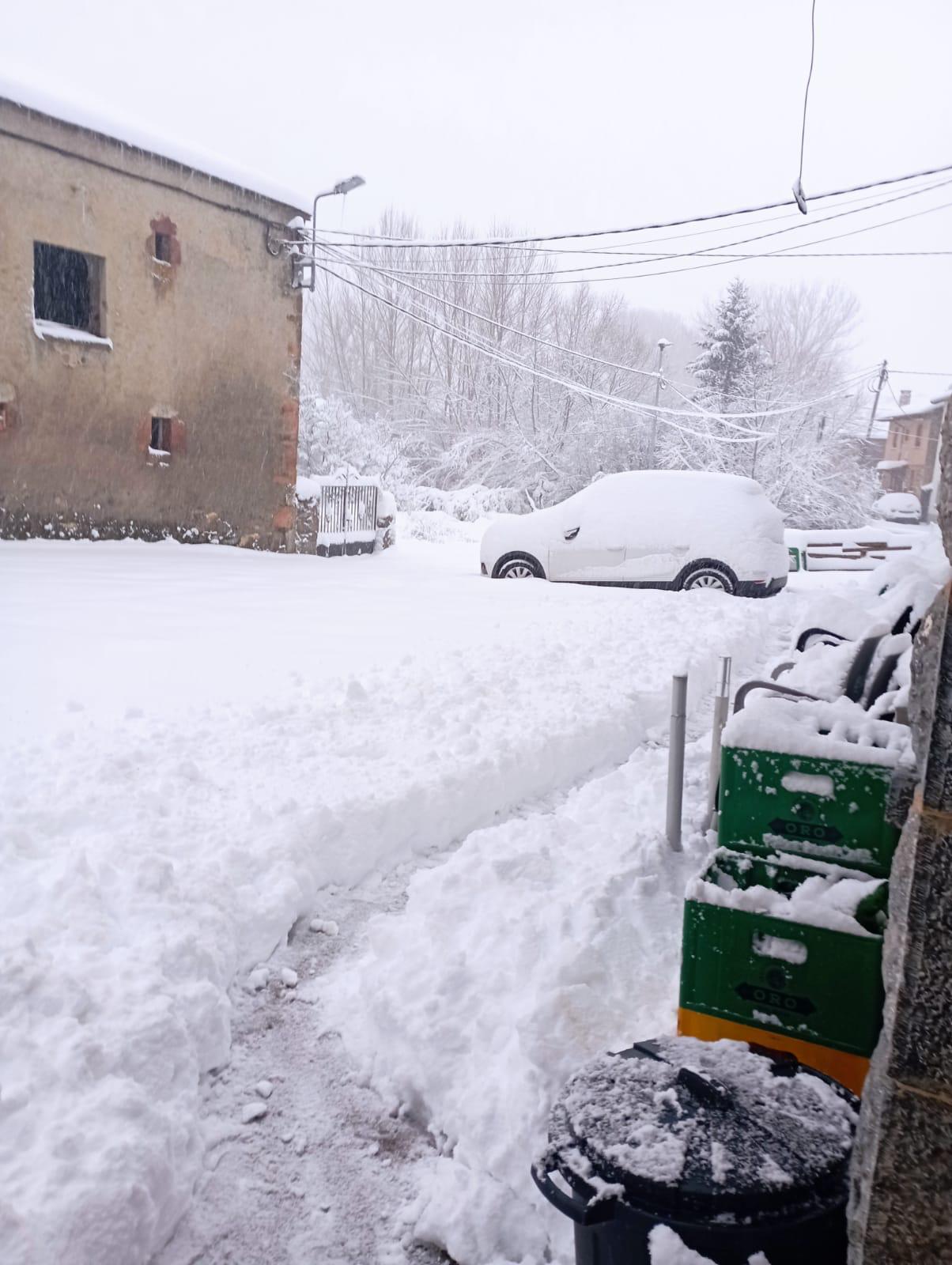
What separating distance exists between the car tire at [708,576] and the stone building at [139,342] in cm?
778

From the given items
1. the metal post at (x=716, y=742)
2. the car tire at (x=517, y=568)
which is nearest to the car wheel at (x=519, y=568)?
the car tire at (x=517, y=568)

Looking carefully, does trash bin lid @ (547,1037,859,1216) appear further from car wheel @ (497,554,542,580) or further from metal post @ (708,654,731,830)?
car wheel @ (497,554,542,580)

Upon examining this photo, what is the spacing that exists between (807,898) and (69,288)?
15766mm

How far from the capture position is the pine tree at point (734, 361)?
3080cm

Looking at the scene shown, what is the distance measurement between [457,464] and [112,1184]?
30963mm

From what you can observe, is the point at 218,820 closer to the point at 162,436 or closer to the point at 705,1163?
the point at 705,1163

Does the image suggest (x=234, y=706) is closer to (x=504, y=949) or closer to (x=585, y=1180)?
(x=504, y=949)

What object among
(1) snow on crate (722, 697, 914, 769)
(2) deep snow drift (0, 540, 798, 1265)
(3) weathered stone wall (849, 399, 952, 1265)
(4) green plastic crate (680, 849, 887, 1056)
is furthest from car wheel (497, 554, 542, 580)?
(3) weathered stone wall (849, 399, 952, 1265)

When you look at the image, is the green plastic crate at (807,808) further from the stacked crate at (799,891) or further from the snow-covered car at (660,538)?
the snow-covered car at (660,538)

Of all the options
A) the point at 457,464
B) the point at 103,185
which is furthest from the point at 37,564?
the point at 457,464

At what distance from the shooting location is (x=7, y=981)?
2740 mm

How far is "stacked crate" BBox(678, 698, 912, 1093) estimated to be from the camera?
2.32m

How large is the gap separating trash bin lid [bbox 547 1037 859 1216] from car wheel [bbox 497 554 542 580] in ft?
37.3

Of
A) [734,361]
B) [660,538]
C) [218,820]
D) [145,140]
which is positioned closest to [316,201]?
[145,140]
